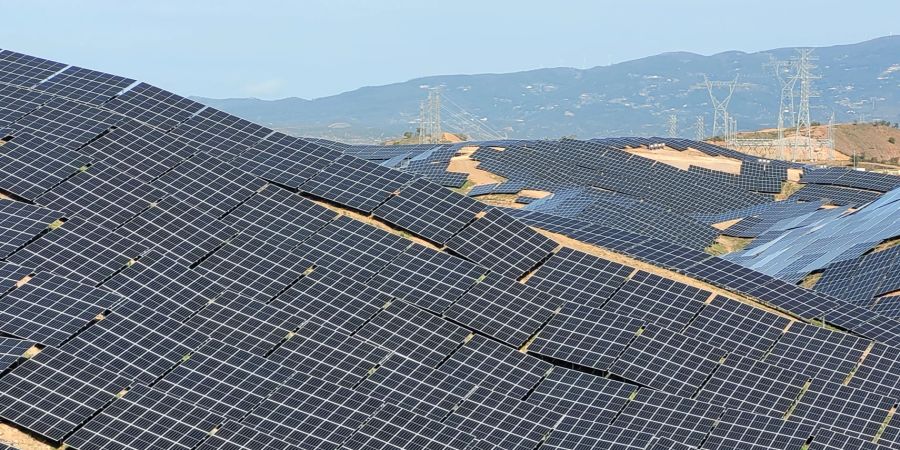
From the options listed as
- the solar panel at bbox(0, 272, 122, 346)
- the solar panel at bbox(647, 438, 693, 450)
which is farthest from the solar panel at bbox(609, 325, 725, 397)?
the solar panel at bbox(0, 272, 122, 346)

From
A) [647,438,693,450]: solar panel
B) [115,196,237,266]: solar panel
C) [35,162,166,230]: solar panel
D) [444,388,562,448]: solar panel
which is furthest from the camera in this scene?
[35,162,166,230]: solar panel

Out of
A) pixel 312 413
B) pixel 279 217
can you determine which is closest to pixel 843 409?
pixel 312 413

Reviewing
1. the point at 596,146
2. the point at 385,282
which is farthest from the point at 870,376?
the point at 596,146

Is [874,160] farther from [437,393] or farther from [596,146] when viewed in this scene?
[437,393]

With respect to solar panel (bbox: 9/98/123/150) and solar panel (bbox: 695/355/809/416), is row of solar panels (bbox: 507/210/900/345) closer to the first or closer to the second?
solar panel (bbox: 695/355/809/416)

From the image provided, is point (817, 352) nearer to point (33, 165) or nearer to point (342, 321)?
point (342, 321)

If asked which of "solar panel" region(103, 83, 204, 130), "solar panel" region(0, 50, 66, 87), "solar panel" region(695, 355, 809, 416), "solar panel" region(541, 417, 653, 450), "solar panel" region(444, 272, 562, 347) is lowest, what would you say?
"solar panel" region(695, 355, 809, 416)
